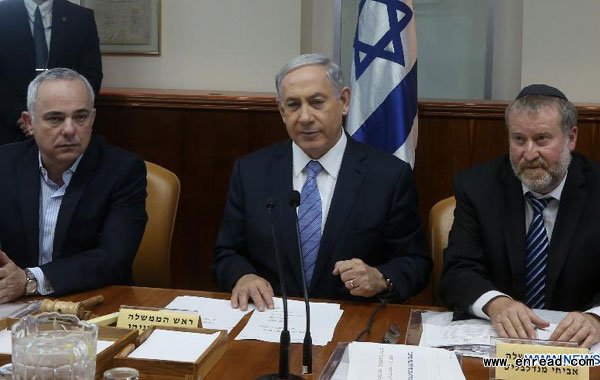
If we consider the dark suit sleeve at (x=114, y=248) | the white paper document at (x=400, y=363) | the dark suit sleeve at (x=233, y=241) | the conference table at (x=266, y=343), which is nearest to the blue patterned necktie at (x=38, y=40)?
the dark suit sleeve at (x=114, y=248)

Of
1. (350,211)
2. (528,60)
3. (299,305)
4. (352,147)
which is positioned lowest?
(299,305)

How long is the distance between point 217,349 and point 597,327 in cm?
96

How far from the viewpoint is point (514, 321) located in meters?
1.99

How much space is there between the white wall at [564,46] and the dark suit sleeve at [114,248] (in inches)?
113

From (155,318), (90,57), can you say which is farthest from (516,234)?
(90,57)

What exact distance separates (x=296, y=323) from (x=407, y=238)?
72cm

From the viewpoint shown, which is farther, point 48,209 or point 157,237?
point 157,237

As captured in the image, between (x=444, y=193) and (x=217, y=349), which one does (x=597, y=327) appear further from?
(x=444, y=193)

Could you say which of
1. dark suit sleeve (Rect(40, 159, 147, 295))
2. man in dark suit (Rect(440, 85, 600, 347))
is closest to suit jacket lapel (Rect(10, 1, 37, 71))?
dark suit sleeve (Rect(40, 159, 147, 295))

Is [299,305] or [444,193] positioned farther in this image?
[444,193]

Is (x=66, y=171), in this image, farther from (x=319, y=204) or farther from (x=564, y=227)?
(x=564, y=227)

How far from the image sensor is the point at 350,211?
8.59 ft

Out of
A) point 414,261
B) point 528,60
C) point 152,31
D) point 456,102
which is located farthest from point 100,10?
point 414,261

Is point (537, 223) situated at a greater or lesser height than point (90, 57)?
lesser
